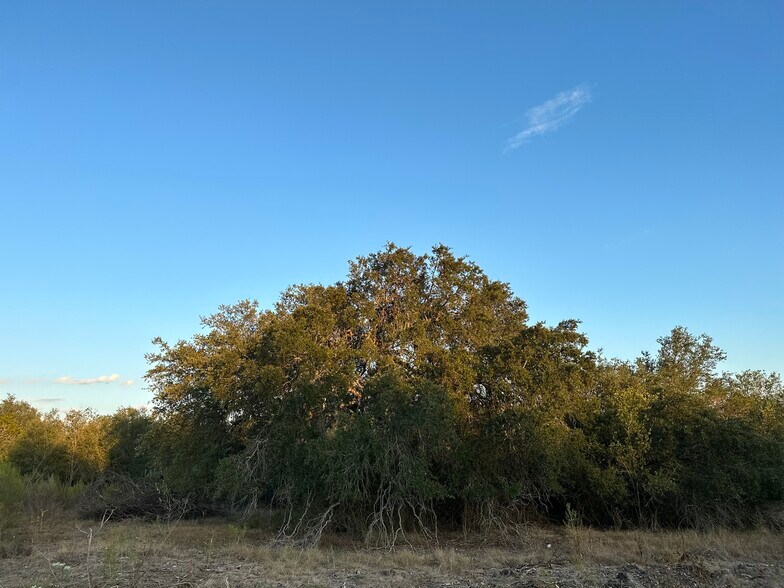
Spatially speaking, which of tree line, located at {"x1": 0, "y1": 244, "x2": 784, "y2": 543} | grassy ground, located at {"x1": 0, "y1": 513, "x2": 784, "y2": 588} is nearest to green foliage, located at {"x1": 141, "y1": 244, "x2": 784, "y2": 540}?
tree line, located at {"x1": 0, "y1": 244, "x2": 784, "y2": 543}

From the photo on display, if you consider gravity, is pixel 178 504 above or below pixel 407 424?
below

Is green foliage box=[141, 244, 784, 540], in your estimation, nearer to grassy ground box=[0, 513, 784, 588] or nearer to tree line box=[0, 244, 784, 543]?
tree line box=[0, 244, 784, 543]

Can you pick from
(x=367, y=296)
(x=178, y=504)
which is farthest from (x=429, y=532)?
(x=178, y=504)

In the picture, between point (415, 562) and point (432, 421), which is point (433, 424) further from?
point (415, 562)

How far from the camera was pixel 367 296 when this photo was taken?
18.4m

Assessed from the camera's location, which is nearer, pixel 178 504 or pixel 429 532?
pixel 429 532

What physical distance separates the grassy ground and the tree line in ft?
4.43

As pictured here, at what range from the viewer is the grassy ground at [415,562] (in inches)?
366

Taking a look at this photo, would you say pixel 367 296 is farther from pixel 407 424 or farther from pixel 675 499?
pixel 675 499

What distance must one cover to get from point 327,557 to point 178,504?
11.5 metres

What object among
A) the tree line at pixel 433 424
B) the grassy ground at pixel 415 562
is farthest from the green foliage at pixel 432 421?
the grassy ground at pixel 415 562

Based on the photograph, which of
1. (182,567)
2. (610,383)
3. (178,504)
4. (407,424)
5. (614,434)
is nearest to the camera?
(182,567)

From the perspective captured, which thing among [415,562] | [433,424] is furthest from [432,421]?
[415,562]

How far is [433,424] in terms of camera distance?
14.6 meters
